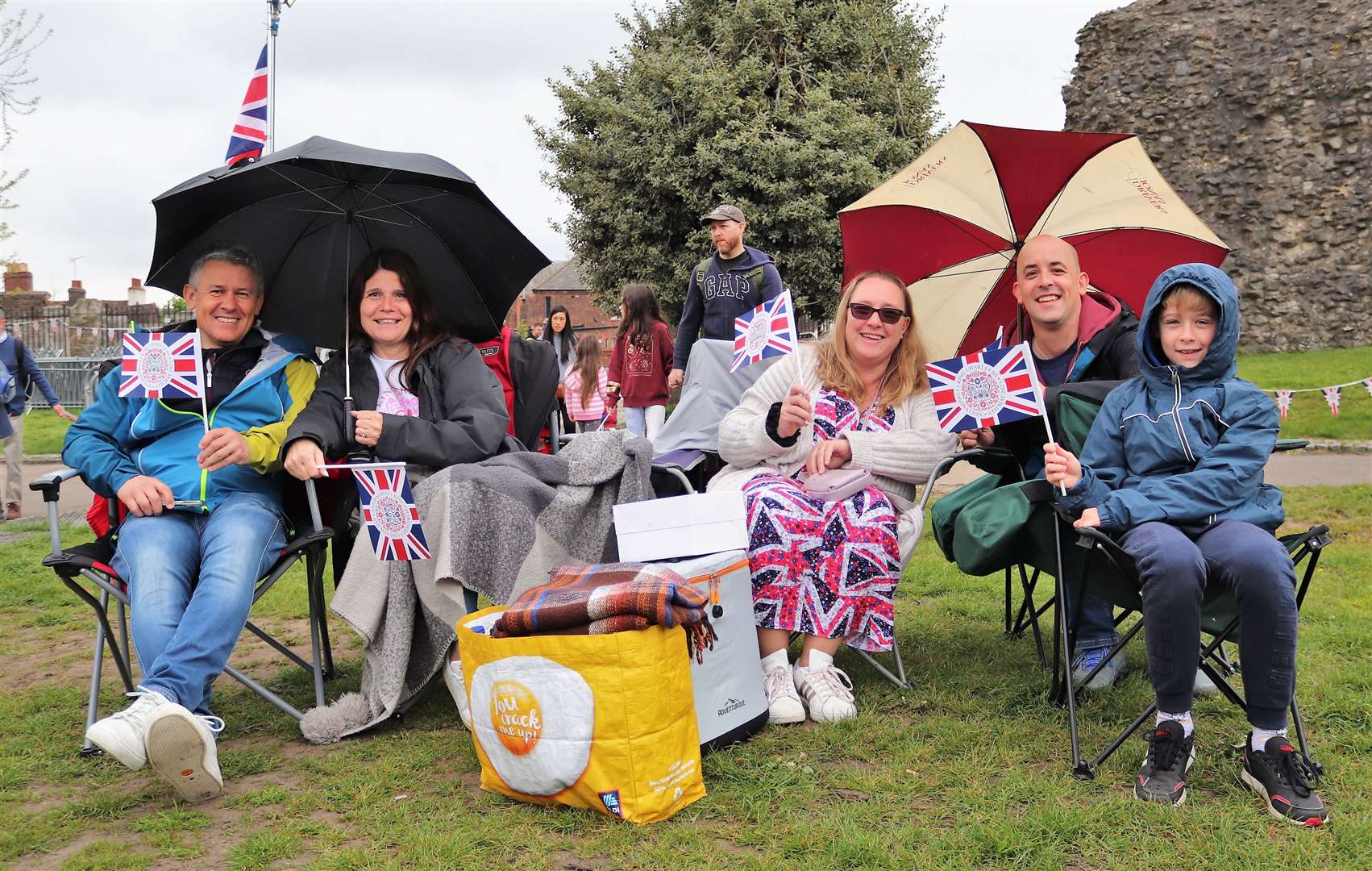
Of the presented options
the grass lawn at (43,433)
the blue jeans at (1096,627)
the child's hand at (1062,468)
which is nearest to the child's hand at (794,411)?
the child's hand at (1062,468)

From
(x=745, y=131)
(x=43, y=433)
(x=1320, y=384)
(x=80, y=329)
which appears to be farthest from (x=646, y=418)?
(x=80, y=329)

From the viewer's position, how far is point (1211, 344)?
113 inches

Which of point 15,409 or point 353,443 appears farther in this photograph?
point 15,409

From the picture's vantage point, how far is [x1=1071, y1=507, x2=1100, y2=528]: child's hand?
282 cm

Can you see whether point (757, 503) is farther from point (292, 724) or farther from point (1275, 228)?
point (1275, 228)

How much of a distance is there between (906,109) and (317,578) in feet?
56.6

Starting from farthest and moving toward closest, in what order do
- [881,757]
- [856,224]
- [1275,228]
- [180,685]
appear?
[1275,228]
[856,224]
[881,757]
[180,685]

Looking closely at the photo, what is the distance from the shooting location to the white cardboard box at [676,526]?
3139 mm

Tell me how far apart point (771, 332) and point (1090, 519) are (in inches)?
47.9

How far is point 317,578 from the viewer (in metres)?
3.57

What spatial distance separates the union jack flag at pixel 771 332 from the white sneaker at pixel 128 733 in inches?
78.1

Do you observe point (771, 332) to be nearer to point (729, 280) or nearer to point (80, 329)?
point (729, 280)

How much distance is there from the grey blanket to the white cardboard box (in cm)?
41

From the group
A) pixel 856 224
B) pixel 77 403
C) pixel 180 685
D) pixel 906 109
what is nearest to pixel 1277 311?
pixel 906 109
